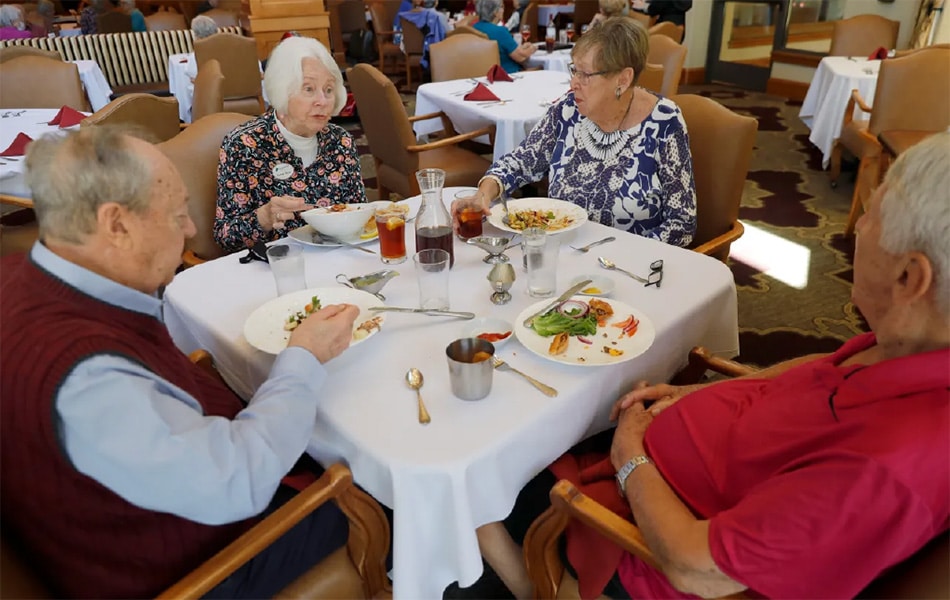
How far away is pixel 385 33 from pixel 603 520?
923cm

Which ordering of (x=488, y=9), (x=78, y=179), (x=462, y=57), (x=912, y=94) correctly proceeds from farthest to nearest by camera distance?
(x=488, y=9) < (x=462, y=57) < (x=912, y=94) < (x=78, y=179)

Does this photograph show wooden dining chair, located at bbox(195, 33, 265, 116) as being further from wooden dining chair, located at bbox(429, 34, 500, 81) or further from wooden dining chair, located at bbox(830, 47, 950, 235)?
wooden dining chair, located at bbox(830, 47, 950, 235)

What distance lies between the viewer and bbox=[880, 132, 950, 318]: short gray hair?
80cm

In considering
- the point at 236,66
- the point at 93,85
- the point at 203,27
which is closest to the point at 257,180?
the point at 236,66

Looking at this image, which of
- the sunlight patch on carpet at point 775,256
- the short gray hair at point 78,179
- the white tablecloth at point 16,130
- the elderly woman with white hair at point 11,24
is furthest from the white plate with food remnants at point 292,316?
the elderly woman with white hair at point 11,24

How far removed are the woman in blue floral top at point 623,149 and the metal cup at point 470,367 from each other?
0.81 meters

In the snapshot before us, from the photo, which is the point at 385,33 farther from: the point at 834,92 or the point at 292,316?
the point at 292,316

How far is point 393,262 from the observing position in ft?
5.30

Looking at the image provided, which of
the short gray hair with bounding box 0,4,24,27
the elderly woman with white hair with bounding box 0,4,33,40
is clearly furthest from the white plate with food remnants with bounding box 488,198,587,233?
the short gray hair with bounding box 0,4,24,27

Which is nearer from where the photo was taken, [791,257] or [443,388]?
[443,388]

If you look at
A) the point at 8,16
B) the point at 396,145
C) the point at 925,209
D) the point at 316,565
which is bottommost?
the point at 316,565

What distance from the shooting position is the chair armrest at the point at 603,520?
987mm

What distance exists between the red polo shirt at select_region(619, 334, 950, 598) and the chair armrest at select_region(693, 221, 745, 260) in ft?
2.97

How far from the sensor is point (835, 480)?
2.58 ft
